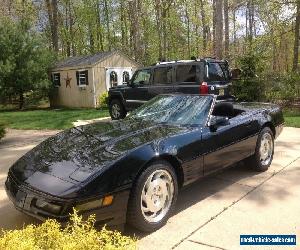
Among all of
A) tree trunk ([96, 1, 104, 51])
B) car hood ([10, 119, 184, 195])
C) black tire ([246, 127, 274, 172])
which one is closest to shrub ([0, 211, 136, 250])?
car hood ([10, 119, 184, 195])

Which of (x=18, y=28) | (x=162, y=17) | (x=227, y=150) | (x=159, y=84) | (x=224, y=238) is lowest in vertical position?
(x=224, y=238)

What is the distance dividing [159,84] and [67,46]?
1398 inches

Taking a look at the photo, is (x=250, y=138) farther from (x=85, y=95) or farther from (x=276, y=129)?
(x=85, y=95)

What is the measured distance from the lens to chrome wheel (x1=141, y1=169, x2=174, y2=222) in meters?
4.00

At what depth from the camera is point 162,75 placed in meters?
12.7

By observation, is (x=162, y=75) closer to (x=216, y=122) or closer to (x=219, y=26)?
(x=219, y=26)

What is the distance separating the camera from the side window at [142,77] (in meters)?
13.2

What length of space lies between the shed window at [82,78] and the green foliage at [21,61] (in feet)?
7.11

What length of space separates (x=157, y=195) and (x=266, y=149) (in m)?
2.89

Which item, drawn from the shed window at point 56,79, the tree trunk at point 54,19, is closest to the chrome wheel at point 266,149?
the shed window at point 56,79

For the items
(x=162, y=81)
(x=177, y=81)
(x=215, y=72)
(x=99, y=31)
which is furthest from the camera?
(x=99, y=31)

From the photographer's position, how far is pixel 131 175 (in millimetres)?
3789

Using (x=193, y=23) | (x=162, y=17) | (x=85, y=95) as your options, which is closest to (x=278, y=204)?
(x=85, y=95)

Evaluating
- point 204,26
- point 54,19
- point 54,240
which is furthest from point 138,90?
point 204,26
